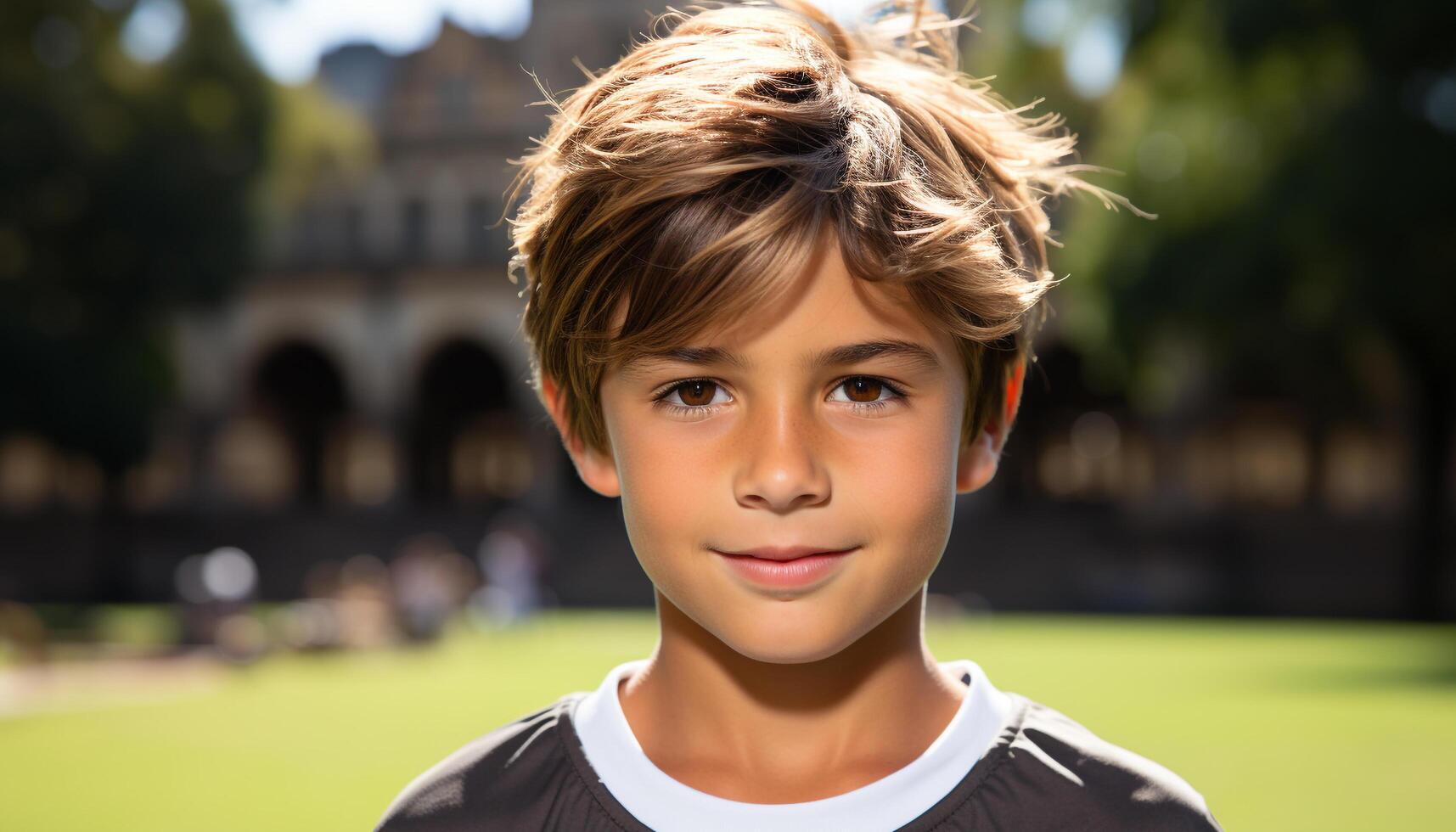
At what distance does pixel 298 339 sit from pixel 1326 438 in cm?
2630

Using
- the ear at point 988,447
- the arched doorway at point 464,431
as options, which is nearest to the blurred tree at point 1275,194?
the ear at point 988,447

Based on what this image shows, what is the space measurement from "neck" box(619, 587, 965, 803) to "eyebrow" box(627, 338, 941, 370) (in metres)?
0.37

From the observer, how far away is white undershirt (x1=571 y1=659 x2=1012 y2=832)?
194 centimetres

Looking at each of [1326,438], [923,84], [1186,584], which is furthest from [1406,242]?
[1326,438]

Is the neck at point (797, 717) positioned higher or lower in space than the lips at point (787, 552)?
lower

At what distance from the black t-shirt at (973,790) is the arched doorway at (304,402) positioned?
139 ft

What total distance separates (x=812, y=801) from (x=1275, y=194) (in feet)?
59.2

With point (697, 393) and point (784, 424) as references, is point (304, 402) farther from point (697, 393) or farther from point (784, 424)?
point (784, 424)

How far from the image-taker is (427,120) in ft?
141

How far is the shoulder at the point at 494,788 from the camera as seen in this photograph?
6.53 feet

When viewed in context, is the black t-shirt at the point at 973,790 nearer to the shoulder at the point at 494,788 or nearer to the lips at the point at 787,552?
the shoulder at the point at 494,788

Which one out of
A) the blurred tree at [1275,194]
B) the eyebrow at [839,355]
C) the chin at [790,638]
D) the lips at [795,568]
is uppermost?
the blurred tree at [1275,194]

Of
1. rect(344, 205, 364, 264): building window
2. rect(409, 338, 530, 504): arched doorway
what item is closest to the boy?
rect(409, 338, 530, 504): arched doorway

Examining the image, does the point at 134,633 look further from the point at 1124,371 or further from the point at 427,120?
the point at 427,120
